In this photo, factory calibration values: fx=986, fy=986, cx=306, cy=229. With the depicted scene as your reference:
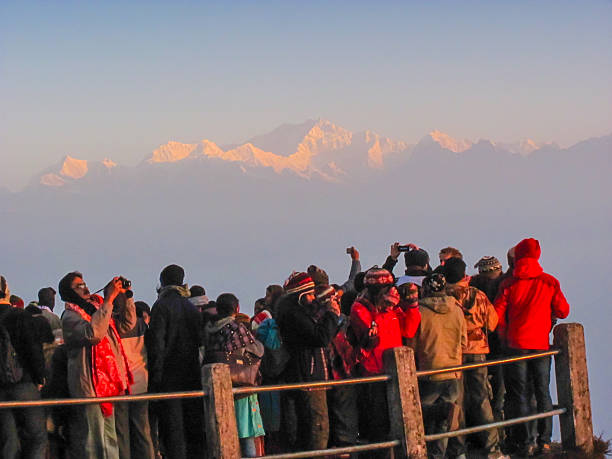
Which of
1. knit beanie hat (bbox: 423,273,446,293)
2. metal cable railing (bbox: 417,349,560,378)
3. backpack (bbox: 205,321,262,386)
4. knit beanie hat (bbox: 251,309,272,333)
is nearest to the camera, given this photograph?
backpack (bbox: 205,321,262,386)

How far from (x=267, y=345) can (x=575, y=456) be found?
360 centimetres

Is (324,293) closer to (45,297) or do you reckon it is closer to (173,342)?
(173,342)

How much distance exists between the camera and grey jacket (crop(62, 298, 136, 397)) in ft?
26.2

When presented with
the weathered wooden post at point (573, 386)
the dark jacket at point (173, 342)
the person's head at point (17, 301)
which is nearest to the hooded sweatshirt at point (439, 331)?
the weathered wooden post at point (573, 386)

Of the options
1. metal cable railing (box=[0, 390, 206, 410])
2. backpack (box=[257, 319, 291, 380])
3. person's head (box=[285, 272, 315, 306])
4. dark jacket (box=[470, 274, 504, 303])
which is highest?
person's head (box=[285, 272, 315, 306])

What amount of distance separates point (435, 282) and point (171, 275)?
2444mm

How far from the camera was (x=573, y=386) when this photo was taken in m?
10.2

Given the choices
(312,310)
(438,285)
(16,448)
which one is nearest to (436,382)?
(438,285)

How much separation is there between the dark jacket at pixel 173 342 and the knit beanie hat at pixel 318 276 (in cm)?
116

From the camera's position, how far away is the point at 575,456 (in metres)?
10.2

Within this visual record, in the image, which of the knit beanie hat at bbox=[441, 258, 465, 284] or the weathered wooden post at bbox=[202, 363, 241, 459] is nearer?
the weathered wooden post at bbox=[202, 363, 241, 459]

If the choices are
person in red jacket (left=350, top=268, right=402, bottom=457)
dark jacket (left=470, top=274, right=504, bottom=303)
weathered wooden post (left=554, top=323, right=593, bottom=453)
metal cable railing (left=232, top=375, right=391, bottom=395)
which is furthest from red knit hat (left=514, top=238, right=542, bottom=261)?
metal cable railing (left=232, top=375, right=391, bottom=395)

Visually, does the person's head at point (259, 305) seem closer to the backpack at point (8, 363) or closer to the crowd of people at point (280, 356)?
the crowd of people at point (280, 356)

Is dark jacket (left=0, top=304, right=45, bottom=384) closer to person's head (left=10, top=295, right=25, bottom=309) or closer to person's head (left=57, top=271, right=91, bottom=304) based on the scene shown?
person's head (left=57, top=271, right=91, bottom=304)
